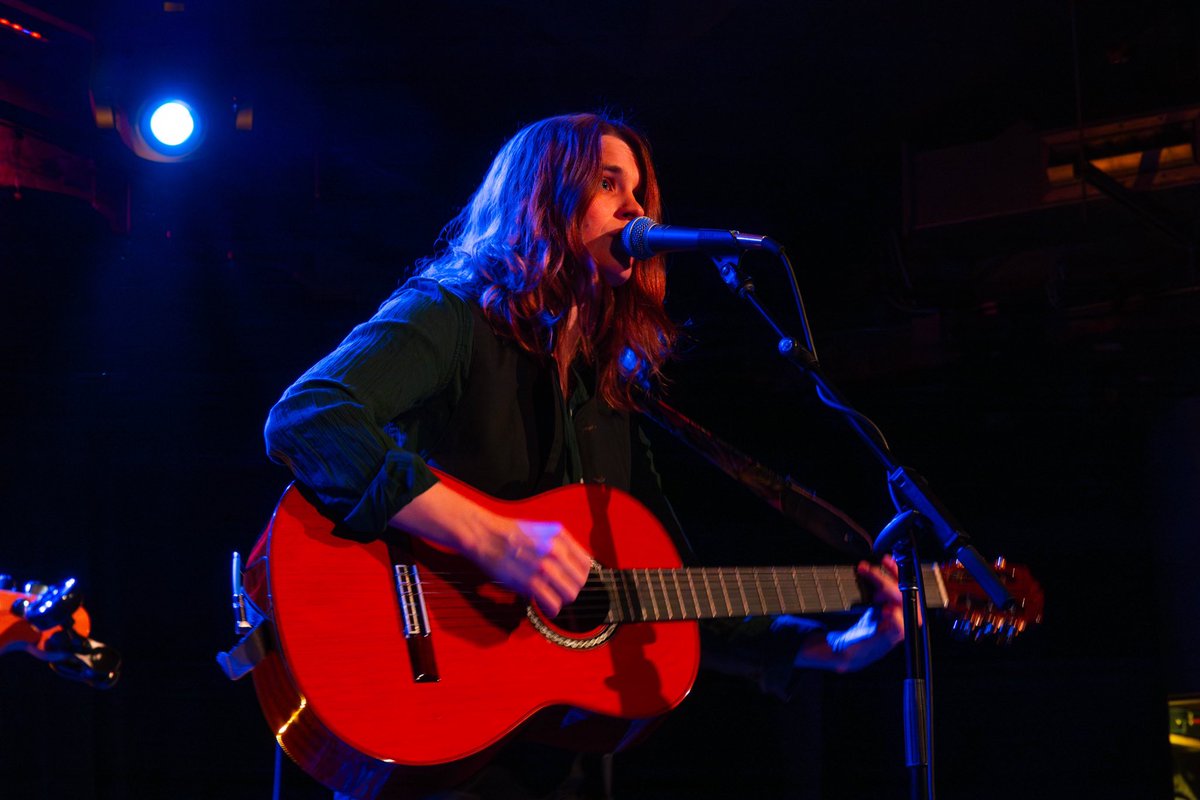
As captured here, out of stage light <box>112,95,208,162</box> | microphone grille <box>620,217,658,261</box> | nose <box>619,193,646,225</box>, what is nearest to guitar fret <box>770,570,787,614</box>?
microphone grille <box>620,217,658,261</box>

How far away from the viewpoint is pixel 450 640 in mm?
1960

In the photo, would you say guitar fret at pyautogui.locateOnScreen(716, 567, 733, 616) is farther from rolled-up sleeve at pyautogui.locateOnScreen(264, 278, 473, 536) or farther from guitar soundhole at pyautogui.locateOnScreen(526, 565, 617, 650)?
rolled-up sleeve at pyautogui.locateOnScreen(264, 278, 473, 536)

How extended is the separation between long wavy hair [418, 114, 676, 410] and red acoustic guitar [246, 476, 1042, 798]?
0.40 m

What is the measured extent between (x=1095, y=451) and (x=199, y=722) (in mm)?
4672

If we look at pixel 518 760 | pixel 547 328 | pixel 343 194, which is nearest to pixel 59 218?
pixel 343 194

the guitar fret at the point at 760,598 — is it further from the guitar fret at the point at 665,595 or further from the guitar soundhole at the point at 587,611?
the guitar soundhole at the point at 587,611

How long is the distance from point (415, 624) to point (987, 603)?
1.44 meters

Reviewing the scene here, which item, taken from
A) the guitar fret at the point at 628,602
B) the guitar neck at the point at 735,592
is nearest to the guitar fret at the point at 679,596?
the guitar neck at the point at 735,592

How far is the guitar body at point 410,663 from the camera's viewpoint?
5.87 ft

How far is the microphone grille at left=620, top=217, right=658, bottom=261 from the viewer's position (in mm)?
2375

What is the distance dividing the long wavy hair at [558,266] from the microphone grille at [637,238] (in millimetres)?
125

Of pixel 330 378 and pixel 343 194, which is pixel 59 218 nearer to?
pixel 343 194

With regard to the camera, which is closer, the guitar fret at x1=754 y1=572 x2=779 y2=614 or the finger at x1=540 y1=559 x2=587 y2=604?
the finger at x1=540 y1=559 x2=587 y2=604

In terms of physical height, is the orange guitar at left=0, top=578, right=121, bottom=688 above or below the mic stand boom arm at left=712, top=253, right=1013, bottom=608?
below
